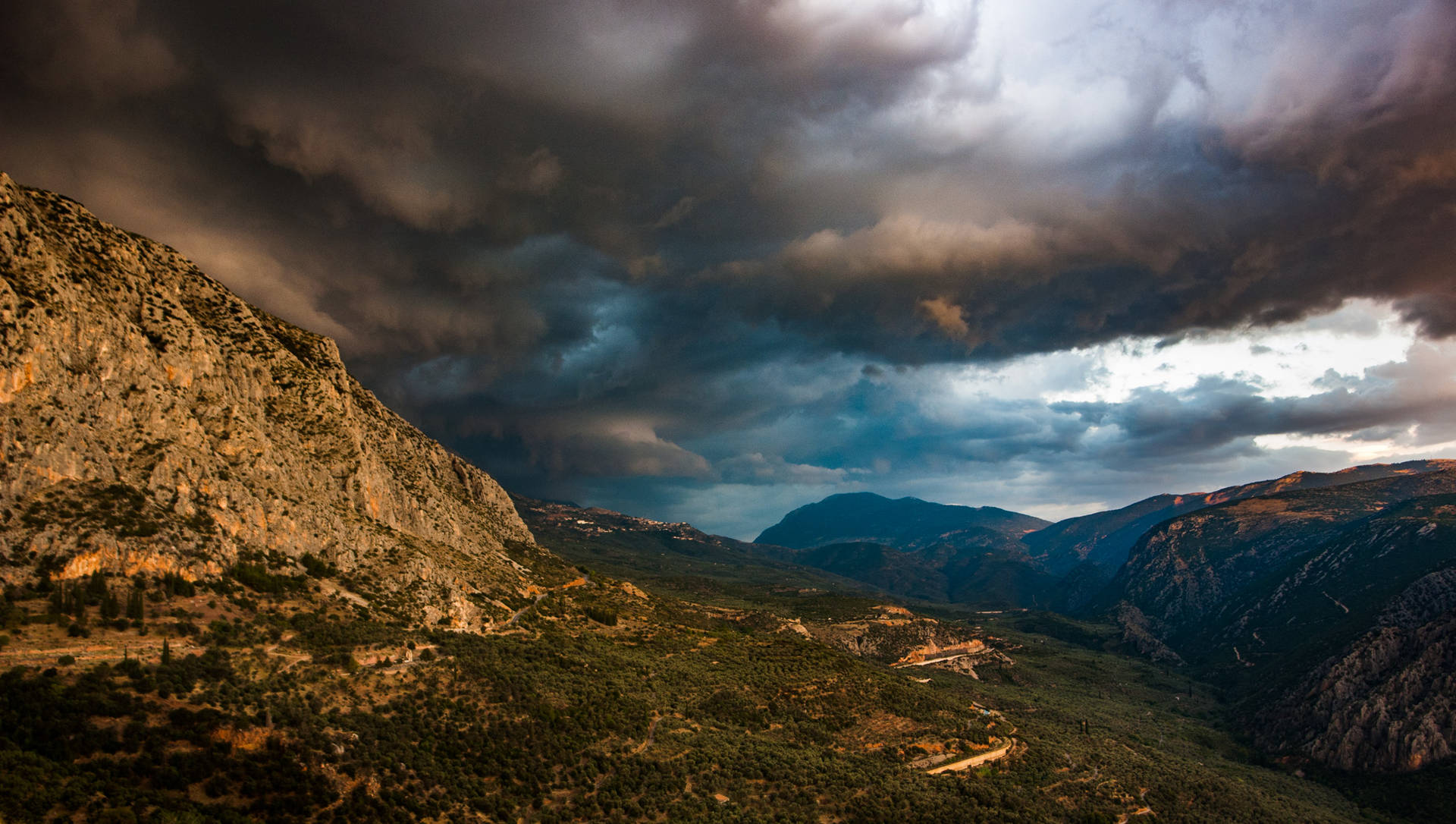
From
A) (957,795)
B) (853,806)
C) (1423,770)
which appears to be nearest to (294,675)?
(853,806)

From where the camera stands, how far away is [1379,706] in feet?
416

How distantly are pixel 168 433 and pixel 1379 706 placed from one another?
199907 mm

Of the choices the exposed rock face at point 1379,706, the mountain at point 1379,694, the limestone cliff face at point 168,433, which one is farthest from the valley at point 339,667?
the mountain at point 1379,694

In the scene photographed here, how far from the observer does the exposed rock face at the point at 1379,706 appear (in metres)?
118

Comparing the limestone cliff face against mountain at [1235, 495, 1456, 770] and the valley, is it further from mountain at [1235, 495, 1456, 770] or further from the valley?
mountain at [1235, 495, 1456, 770]

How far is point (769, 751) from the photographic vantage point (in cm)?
7369

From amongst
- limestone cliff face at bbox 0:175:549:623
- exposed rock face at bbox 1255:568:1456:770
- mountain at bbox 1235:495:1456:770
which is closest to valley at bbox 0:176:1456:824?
limestone cliff face at bbox 0:175:549:623

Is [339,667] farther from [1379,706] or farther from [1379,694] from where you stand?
[1379,694]

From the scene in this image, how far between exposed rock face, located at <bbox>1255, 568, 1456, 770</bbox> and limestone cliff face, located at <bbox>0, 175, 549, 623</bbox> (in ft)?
523

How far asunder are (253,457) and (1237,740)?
7979 inches

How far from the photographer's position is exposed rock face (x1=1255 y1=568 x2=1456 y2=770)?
118 meters

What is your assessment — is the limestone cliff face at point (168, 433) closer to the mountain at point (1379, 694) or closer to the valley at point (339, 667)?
the valley at point (339, 667)

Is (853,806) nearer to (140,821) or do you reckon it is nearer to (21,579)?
(140,821)

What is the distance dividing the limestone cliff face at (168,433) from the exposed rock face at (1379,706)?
159288mm
